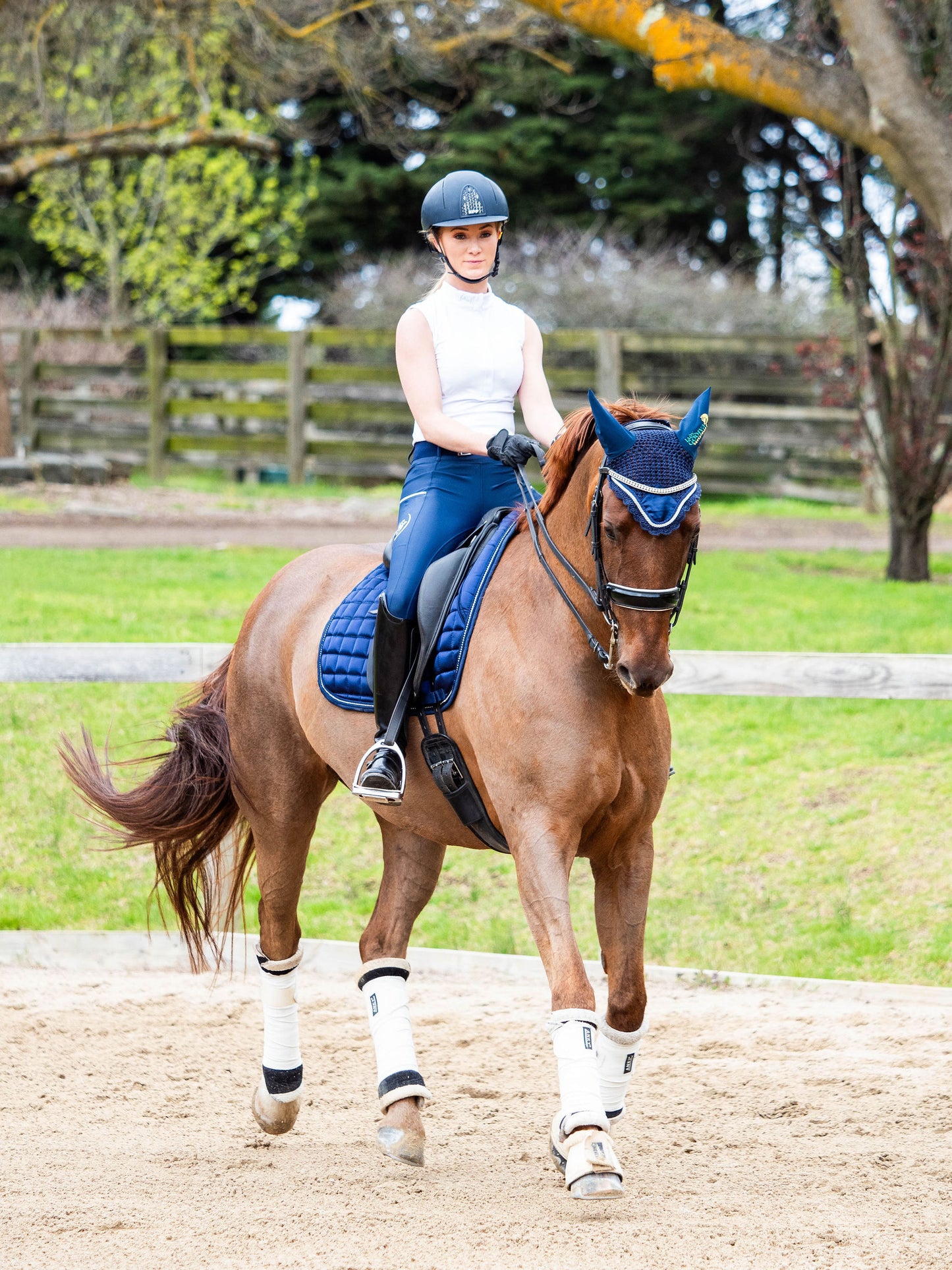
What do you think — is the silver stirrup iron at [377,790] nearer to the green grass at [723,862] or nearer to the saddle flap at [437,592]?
the saddle flap at [437,592]

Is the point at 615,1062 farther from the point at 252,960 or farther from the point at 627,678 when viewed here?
the point at 252,960

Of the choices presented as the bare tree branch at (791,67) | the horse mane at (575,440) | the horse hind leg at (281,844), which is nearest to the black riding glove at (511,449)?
the horse mane at (575,440)

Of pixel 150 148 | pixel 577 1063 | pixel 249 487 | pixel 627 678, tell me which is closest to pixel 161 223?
pixel 150 148

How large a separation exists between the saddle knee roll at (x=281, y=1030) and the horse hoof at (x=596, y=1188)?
54.6 inches

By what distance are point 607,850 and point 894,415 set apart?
8.71m

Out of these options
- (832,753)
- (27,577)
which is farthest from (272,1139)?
(27,577)

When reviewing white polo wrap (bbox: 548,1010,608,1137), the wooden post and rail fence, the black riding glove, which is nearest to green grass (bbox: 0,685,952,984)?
white polo wrap (bbox: 548,1010,608,1137)

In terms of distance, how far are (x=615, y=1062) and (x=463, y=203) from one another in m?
2.38

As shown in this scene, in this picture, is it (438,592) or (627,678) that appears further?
(438,592)

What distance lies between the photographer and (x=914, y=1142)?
4.04 meters

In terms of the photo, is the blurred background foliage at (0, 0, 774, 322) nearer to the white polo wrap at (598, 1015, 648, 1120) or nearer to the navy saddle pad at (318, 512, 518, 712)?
the navy saddle pad at (318, 512, 518, 712)

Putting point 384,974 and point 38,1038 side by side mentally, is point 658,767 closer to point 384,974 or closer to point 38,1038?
point 384,974

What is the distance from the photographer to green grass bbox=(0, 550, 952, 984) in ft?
20.8

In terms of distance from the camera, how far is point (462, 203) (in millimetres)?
3854
